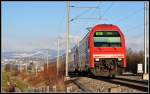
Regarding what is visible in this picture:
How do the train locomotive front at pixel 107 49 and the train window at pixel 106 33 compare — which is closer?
the train locomotive front at pixel 107 49

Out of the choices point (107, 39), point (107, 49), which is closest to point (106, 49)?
point (107, 49)

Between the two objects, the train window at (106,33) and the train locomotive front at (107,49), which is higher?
the train window at (106,33)

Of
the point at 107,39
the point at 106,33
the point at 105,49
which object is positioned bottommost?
the point at 105,49

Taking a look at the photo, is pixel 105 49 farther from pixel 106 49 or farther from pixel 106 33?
pixel 106 33

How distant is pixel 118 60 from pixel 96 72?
191cm

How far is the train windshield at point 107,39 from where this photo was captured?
3306 centimetres

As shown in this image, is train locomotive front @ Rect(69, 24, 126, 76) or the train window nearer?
train locomotive front @ Rect(69, 24, 126, 76)

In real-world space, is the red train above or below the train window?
below

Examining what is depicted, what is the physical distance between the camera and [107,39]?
33281mm

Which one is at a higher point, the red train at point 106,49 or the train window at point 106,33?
the train window at point 106,33

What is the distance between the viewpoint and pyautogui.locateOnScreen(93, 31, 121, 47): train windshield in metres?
33.1

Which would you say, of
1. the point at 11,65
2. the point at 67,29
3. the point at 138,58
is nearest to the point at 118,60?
the point at 67,29

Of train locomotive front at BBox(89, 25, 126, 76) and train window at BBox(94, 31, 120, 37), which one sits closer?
train locomotive front at BBox(89, 25, 126, 76)

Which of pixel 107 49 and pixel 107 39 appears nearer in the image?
pixel 107 49
